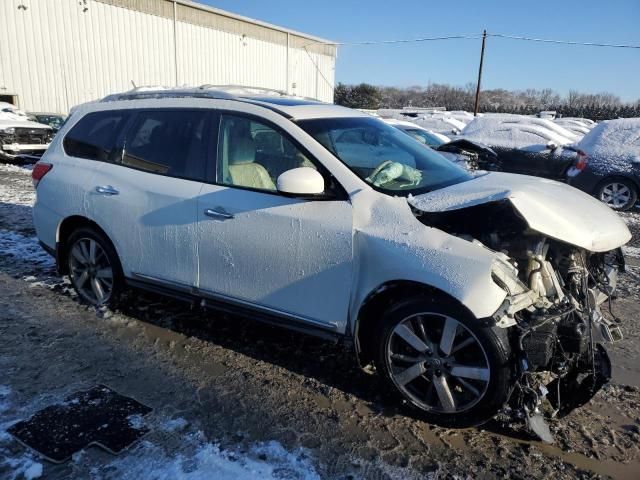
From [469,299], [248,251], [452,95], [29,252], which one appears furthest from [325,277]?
[452,95]

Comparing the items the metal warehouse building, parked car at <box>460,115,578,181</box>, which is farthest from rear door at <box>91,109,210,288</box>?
the metal warehouse building

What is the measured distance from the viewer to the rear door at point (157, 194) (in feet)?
12.0

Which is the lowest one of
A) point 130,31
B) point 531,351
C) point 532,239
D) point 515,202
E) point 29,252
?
point 29,252

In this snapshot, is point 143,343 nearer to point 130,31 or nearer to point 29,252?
point 29,252

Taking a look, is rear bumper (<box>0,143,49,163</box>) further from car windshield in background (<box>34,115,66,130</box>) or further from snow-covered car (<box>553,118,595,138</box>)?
snow-covered car (<box>553,118,595,138</box>)

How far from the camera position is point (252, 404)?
3.11 metres

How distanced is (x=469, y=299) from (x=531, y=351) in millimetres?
422

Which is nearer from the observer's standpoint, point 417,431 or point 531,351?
point 531,351

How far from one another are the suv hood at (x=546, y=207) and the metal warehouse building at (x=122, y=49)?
18393mm

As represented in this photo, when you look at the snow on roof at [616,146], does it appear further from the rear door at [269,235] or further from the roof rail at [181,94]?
the rear door at [269,235]

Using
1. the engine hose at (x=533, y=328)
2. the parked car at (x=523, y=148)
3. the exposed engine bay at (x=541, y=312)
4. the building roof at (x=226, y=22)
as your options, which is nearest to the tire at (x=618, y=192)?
the parked car at (x=523, y=148)

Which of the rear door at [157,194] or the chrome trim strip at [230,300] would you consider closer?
the chrome trim strip at [230,300]

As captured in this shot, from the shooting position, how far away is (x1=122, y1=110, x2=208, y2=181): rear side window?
3680 mm

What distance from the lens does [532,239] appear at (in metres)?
2.92
